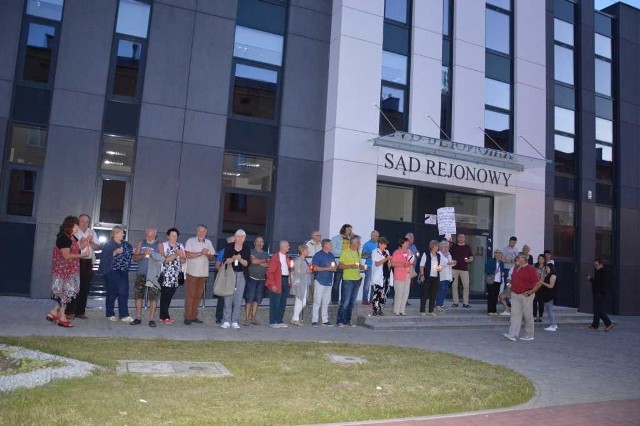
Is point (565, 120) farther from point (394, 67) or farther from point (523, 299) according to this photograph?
point (523, 299)

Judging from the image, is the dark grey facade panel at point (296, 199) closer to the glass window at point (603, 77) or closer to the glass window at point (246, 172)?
the glass window at point (246, 172)

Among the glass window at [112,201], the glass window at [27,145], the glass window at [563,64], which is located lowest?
the glass window at [112,201]

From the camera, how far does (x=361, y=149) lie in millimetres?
15750

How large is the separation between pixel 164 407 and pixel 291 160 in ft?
35.4

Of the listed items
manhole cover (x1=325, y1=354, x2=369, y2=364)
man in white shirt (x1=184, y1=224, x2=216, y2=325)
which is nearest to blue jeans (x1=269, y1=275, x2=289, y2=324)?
man in white shirt (x1=184, y1=224, x2=216, y2=325)

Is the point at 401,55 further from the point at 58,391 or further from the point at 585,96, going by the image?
the point at 58,391

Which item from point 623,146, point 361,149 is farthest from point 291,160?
point 623,146

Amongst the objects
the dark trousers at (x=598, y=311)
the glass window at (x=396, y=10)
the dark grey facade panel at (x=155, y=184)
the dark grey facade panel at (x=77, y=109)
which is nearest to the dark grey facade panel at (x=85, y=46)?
the dark grey facade panel at (x=77, y=109)

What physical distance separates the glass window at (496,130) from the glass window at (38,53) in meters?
13.3

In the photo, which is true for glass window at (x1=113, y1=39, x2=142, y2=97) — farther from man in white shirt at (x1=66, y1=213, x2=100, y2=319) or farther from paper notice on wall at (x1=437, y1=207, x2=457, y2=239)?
paper notice on wall at (x1=437, y1=207, x2=457, y2=239)

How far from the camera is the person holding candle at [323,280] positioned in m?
12.2

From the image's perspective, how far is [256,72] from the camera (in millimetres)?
15539

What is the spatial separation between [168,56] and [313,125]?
4.46 m

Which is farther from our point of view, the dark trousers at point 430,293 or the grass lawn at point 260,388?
the dark trousers at point 430,293
